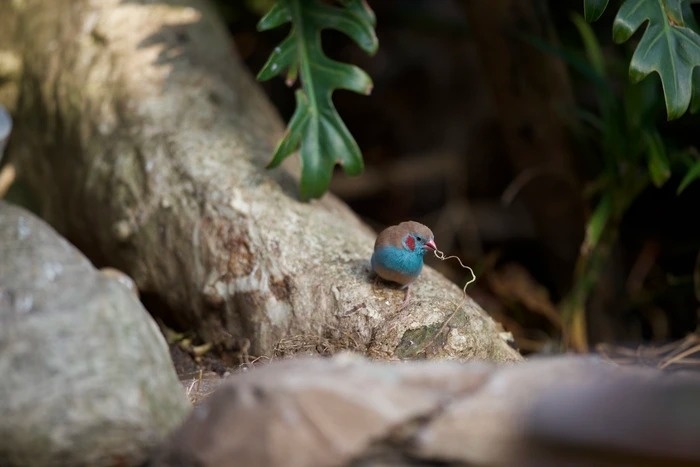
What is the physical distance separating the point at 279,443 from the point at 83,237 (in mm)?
2669


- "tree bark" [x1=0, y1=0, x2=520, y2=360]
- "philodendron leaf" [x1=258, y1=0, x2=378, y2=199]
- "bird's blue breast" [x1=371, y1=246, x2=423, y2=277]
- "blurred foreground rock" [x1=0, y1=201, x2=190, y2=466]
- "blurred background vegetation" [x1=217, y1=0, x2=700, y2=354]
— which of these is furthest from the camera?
"blurred background vegetation" [x1=217, y1=0, x2=700, y2=354]

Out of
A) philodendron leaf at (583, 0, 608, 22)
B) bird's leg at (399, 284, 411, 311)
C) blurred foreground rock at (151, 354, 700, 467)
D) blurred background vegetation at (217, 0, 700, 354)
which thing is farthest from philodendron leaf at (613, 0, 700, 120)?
blurred foreground rock at (151, 354, 700, 467)

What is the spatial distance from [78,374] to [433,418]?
863mm

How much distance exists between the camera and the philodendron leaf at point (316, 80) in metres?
3.39

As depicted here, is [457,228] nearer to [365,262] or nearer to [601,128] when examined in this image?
[601,128]

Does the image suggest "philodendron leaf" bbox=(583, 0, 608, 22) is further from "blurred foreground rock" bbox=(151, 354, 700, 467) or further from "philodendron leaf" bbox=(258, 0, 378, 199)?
"blurred foreground rock" bbox=(151, 354, 700, 467)

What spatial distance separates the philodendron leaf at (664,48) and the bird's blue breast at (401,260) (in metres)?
1.04

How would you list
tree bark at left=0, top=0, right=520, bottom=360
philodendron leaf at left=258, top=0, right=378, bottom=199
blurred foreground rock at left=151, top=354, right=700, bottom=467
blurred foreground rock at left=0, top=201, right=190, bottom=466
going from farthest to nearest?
philodendron leaf at left=258, top=0, right=378, bottom=199 < tree bark at left=0, top=0, right=520, bottom=360 < blurred foreground rock at left=0, top=201, right=190, bottom=466 < blurred foreground rock at left=151, top=354, right=700, bottom=467

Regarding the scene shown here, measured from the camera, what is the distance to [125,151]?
3820 mm

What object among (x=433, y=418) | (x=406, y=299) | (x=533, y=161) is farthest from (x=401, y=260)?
(x=533, y=161)

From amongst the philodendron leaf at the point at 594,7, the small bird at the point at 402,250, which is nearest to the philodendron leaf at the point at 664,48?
the philodendron leaf at the point at 594,7

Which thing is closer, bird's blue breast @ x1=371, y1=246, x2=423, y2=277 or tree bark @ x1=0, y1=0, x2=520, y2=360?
bird's blue breast @ x1=371, y1=246, x2=423, y2=277

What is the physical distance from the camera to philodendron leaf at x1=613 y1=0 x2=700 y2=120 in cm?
302

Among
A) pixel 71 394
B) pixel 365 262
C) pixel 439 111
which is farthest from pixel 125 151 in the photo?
pixel 439 111
